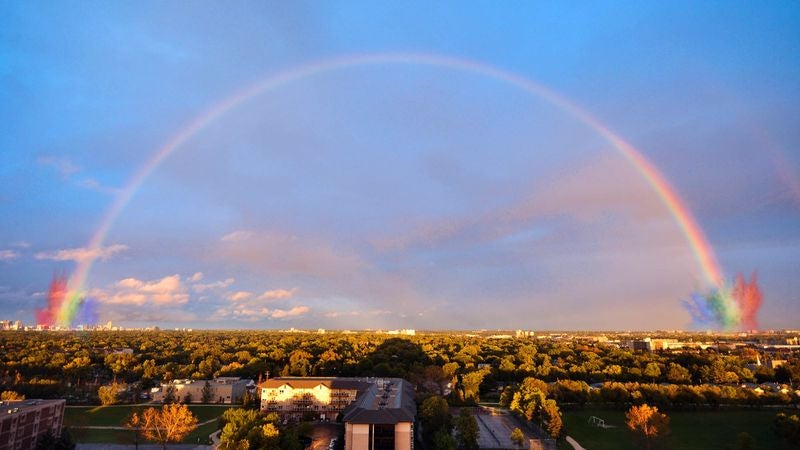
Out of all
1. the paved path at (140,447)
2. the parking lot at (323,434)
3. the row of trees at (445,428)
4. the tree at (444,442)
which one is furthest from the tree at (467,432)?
the paved path at (140,447)

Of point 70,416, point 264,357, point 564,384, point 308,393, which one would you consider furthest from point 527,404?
point 264,357

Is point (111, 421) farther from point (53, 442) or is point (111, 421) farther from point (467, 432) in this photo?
point (467, 432)

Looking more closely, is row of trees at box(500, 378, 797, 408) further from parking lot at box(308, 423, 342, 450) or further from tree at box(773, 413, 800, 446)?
parking lot at box(308, 423, 342, 450)

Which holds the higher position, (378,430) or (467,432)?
(378,430)

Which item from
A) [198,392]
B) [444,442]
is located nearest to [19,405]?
[198,392]

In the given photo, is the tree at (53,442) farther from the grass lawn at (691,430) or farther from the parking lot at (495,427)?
the grass lawn at (691,430)

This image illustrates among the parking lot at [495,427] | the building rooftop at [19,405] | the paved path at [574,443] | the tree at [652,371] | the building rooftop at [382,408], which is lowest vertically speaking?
the paved path at [574,443]

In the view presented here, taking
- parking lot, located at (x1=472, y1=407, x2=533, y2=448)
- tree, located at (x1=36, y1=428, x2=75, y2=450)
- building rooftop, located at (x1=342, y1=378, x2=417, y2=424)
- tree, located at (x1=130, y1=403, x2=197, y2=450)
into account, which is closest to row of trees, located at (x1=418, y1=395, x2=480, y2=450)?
parking lot, located at (x1=472, y1=407, x2=533, y2=448)
